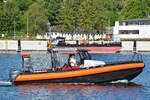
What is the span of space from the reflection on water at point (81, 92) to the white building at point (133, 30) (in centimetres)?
7323

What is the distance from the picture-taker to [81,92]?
34.5 m

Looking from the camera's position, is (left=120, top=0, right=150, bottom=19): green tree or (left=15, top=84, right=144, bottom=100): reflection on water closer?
(left=15, top=84, right=144, bottom=100): reflection on water

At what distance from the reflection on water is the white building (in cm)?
7323

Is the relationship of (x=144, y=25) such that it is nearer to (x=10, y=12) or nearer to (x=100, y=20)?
(x=100, y=20)

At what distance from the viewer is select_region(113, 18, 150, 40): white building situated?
11112 centimetres

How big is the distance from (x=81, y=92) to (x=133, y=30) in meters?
80.7

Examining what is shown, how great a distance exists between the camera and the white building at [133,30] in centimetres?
11112

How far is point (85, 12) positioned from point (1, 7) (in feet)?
74.6

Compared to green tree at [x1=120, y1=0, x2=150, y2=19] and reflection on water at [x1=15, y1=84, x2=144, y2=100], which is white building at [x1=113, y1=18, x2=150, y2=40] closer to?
green tree at [x1=120, y1=0, x2=150, y2=19]

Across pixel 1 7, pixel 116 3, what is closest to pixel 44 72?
pixel 1 7

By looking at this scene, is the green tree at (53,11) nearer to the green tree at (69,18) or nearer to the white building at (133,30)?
the green tree at (69,18)

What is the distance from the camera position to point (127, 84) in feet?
123

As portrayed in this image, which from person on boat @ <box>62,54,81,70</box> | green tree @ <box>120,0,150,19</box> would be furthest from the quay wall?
green tree @ <box>120,0,150,19</box>

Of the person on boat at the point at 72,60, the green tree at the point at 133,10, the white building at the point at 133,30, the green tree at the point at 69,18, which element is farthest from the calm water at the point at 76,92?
Result: the green tree at the point at 133,10
